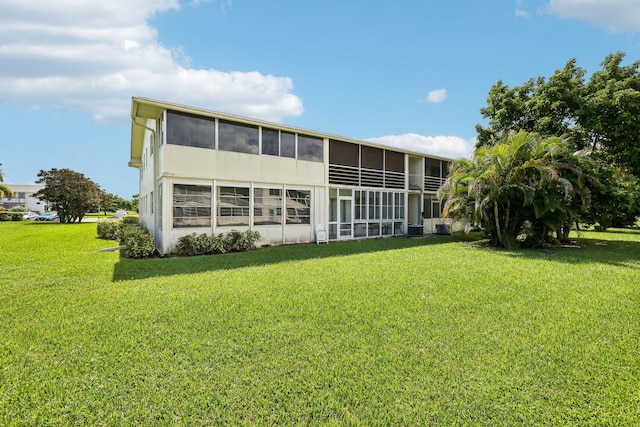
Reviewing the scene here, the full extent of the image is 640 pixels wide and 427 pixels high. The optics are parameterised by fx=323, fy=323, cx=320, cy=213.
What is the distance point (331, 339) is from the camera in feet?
13.5

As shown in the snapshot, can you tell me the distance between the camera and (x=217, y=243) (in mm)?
11781

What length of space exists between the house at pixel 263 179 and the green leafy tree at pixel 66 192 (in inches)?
641

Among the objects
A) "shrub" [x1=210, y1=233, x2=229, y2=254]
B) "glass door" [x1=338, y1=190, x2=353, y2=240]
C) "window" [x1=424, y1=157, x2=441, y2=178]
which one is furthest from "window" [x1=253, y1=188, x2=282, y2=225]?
"window" [x1=424, y1=157, x2=441, y2=178]

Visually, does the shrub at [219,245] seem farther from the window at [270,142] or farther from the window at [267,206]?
the window at [270,142]

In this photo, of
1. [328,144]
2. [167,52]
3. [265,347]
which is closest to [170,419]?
[265,347]

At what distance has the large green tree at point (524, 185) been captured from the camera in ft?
38.5

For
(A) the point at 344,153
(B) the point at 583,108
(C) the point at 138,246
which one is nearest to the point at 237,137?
(C) the point at 138,246

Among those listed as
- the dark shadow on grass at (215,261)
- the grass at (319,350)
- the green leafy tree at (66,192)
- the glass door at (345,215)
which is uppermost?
the green leafy tree at (66,192)

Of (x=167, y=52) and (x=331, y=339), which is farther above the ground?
(x=167, y=52)

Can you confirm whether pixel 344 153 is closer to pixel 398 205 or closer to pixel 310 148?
pixel 310 148

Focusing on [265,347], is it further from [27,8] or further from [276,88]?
[276,88]

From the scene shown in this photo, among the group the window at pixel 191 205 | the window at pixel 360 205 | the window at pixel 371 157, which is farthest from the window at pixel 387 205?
the window at pixel 191 205

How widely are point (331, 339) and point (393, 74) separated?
46.4 feet

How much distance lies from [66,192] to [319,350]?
35.6 metres
